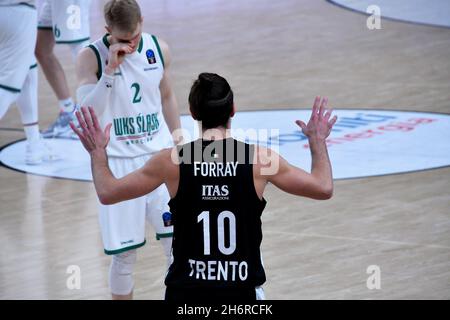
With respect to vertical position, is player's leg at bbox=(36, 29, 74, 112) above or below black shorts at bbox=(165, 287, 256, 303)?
above

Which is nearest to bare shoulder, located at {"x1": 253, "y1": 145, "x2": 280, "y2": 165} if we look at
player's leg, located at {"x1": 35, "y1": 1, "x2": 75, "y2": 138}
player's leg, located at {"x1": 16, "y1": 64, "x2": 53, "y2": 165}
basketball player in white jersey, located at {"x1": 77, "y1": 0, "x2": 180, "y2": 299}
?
basketball player in white jersey, located at {"x1": 77, "y1": 0, "x2": 180, "y2": 299}

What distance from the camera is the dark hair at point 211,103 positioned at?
3977 mm

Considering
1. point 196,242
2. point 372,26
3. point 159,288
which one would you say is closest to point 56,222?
point 159,288

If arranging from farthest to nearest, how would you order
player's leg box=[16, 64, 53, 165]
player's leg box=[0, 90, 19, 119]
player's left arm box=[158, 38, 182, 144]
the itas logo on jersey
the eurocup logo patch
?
player's leg box=[16, 64, 53, 165] < player's leg box=[0, 90, 19, 119] < player's left arm box=[158, 38, 182, 144] < the eurocup logo patch < the itas logo on jersey

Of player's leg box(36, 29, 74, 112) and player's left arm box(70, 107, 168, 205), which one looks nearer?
player's left arm box(70, 107, 168, 205)

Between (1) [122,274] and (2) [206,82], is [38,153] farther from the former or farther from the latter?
(2) [206,82]

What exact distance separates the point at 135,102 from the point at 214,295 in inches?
72.7

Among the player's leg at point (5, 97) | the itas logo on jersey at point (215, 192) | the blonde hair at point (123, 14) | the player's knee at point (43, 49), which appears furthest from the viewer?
the player's knee at point (43, 49)

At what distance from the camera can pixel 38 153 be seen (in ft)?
30.9

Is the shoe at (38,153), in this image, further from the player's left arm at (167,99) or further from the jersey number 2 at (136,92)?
the jersey number 2 at (136,92)

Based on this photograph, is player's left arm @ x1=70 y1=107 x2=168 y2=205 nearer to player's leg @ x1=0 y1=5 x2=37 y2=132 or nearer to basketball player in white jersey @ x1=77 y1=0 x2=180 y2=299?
basketball player in white jersey @ x1=77 y1=0 x2=180 y2=299

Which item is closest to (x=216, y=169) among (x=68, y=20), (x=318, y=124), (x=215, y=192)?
(x=215, y=192)

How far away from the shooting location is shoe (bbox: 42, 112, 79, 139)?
33.6 ft

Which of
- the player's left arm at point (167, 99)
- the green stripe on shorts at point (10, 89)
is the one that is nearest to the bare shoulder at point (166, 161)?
the player's left arm at point (167, 99)
